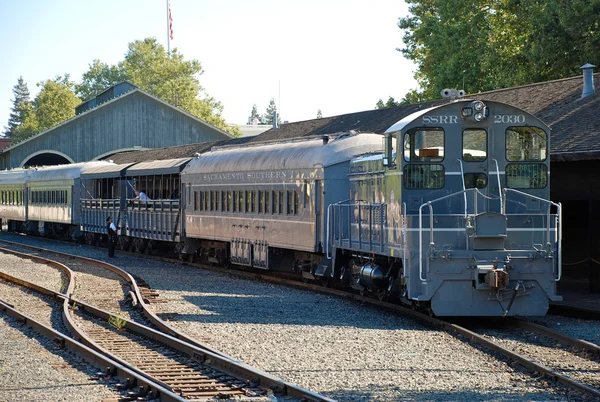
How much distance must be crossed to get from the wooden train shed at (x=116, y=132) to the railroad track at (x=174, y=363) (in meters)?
45.2

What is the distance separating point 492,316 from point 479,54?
33127 mm

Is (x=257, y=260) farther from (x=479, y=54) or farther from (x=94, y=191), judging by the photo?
(x=479, y=54)

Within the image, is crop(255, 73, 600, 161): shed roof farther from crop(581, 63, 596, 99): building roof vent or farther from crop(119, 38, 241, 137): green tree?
crop(119, 38, 241, 137): green tree

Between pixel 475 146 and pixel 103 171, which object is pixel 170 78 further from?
pixel 475 146

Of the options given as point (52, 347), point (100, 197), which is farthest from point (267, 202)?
point (100, 197)

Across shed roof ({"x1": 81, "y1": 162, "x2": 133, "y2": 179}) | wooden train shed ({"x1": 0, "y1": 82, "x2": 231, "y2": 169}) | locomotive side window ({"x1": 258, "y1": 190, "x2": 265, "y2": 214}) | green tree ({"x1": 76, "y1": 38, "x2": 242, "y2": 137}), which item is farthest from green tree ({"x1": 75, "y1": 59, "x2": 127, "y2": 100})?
locomotive side window ({"x1": 258, "y1": 190, "x2": 265, "y2": 214})

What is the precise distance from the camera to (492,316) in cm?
1516

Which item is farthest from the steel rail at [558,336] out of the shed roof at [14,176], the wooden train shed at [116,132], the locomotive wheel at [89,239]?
the wooden train shed at [116,132]

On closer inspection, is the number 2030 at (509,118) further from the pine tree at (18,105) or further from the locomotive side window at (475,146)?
the pine tree at (18,105)

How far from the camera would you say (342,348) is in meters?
12.1

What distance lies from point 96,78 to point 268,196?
129m

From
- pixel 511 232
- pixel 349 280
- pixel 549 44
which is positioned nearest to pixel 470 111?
pixel 511 232

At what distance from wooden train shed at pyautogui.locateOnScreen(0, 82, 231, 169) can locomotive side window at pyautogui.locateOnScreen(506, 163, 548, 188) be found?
1801 inches

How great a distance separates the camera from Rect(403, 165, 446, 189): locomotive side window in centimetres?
1493
